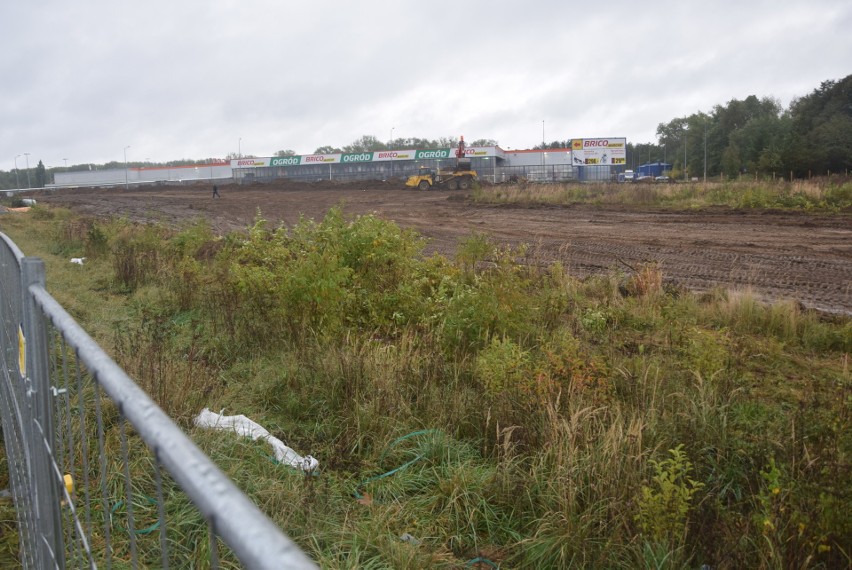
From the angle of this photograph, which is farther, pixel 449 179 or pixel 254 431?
pixel 449 179

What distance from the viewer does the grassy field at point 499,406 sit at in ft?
13.8

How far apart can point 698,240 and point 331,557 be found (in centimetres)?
1797

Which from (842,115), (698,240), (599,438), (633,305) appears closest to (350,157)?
(842,115)

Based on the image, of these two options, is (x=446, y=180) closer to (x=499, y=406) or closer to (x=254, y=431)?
(x=499, y=406)

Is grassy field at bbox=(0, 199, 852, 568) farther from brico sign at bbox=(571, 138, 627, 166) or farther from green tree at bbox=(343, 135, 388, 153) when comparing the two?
green tree at bbox=(343, 135, 388, 153)

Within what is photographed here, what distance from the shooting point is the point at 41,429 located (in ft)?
7.64

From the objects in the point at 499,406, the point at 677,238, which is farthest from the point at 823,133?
the point at 499,406

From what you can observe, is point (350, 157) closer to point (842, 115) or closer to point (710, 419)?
point (842, 115)

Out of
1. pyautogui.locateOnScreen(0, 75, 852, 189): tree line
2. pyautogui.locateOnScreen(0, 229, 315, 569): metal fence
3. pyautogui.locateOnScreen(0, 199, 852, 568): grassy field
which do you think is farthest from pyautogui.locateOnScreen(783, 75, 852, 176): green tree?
pyautogui.locateOnScreen(0, 229, 315, 569): metal fence

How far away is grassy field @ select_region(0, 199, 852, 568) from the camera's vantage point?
4195 millimetres

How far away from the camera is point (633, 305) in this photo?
1058 cm

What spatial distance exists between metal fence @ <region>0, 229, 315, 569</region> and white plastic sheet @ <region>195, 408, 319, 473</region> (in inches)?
26.7

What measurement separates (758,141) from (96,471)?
291 ft

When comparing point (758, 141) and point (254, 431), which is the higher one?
point (758, 141)
